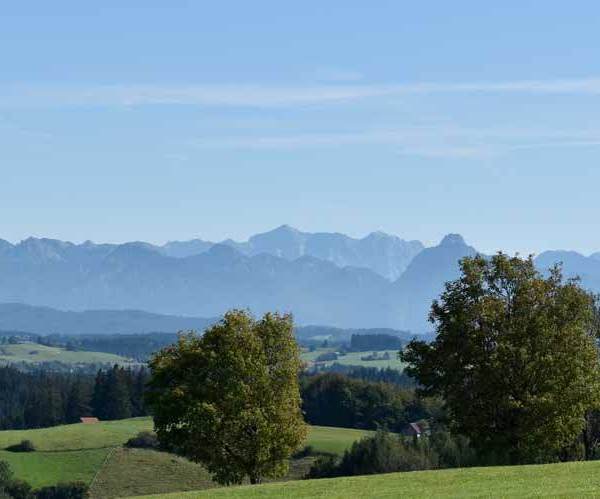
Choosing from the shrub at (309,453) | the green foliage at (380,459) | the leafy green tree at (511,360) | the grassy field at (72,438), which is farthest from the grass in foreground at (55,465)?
the leafy green tree at (511,360)

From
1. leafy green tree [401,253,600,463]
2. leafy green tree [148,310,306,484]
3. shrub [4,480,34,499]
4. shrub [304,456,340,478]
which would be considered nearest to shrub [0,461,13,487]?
shrub [4,480,34,499]

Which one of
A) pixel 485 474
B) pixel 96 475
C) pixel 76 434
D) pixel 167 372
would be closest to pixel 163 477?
pixel 96 475

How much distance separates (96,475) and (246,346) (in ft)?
320

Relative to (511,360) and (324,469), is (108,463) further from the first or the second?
(511,360)

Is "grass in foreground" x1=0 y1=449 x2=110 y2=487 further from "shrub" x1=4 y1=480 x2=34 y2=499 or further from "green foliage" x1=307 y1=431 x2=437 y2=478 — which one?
"green foliage" x1=307 y1=431 x2=437 y2=478

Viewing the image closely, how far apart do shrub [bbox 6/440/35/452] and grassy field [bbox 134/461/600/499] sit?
13111cm

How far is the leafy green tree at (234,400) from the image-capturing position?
71.3m

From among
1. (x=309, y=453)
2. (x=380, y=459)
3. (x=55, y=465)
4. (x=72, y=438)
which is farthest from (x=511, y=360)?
(x=72, y=438)

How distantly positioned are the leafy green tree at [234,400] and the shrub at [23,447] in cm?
11586

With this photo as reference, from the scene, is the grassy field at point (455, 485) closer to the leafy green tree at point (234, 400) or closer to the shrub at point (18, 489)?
the leafy green tree at point (234, 400)

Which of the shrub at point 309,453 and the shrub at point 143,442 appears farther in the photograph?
the shrub at point 143,442

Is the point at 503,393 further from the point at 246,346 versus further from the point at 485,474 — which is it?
the point at 246,346

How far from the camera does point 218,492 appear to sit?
5625 cm

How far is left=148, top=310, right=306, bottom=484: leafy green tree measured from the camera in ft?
234
